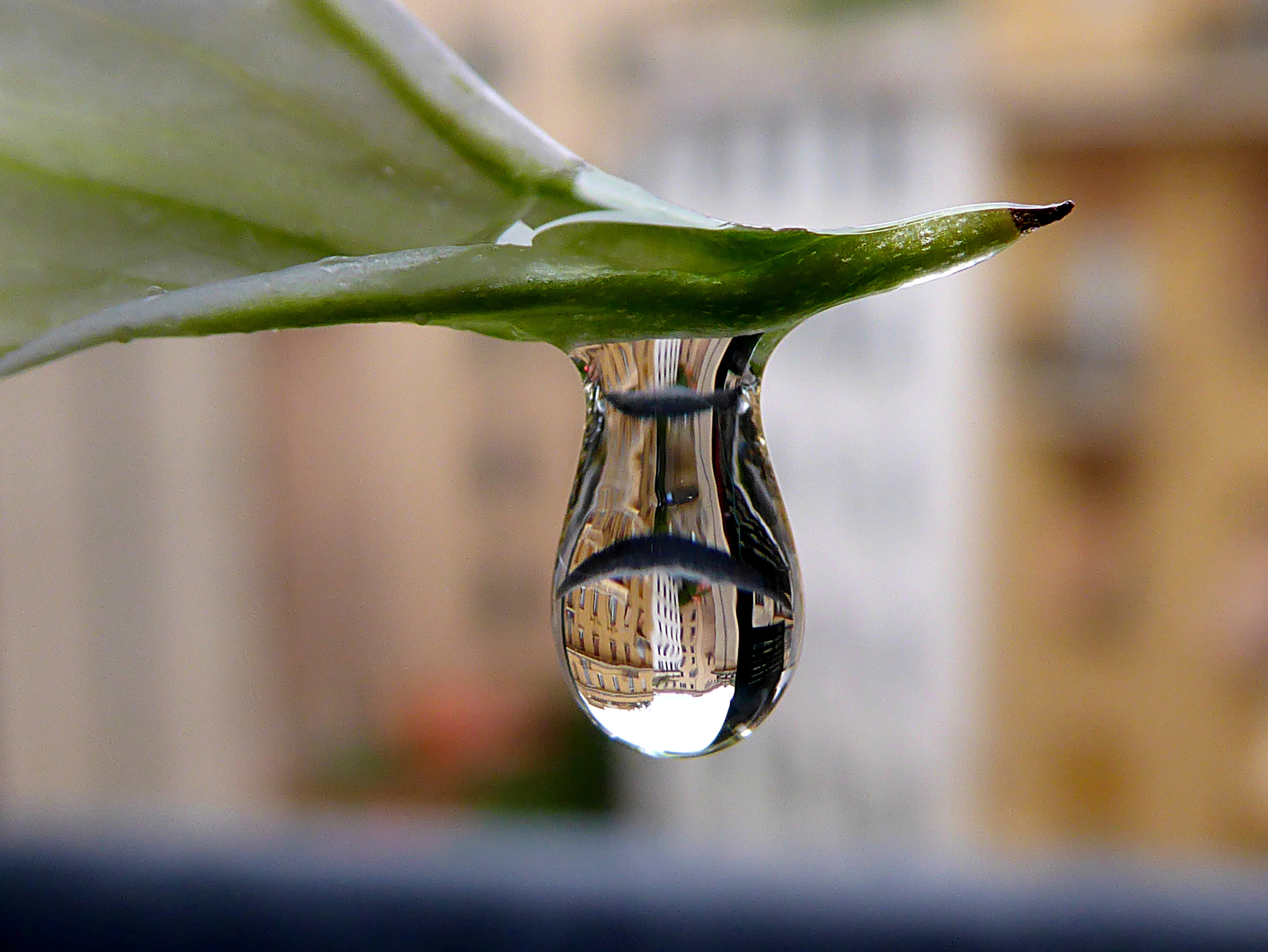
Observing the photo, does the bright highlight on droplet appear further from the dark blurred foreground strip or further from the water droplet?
the dark blurred foreground strip

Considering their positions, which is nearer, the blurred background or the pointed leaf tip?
the pointed leaf tip

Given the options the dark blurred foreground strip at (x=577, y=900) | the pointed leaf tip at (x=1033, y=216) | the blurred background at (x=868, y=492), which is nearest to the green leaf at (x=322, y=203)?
the pointed leaf tip at (x=1033, y=216)

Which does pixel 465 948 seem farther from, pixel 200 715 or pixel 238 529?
pixel 238 529

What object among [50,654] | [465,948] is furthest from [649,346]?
[50,654]

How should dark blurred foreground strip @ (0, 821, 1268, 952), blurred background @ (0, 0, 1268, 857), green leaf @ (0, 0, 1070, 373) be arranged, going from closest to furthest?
1. green leaf @ (0, 0, 1070, 373)
2. dark blurred foreground strip @ (0, 821, 1268, 952)
3. blurred background @ (0, 0, 1268, 857)

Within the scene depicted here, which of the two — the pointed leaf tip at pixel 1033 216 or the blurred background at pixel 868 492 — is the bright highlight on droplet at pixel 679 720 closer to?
the pointed leaf tip at pixel 1033 216

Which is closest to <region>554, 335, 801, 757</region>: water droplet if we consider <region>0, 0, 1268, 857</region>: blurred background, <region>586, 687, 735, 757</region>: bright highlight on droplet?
<region>586, 687, 735, 757</region>: bright highlight on droplet

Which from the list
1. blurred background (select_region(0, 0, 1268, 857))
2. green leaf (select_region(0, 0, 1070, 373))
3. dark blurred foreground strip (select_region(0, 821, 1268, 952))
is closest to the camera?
green leaf (select_region(0, 0, 1070, 373))
